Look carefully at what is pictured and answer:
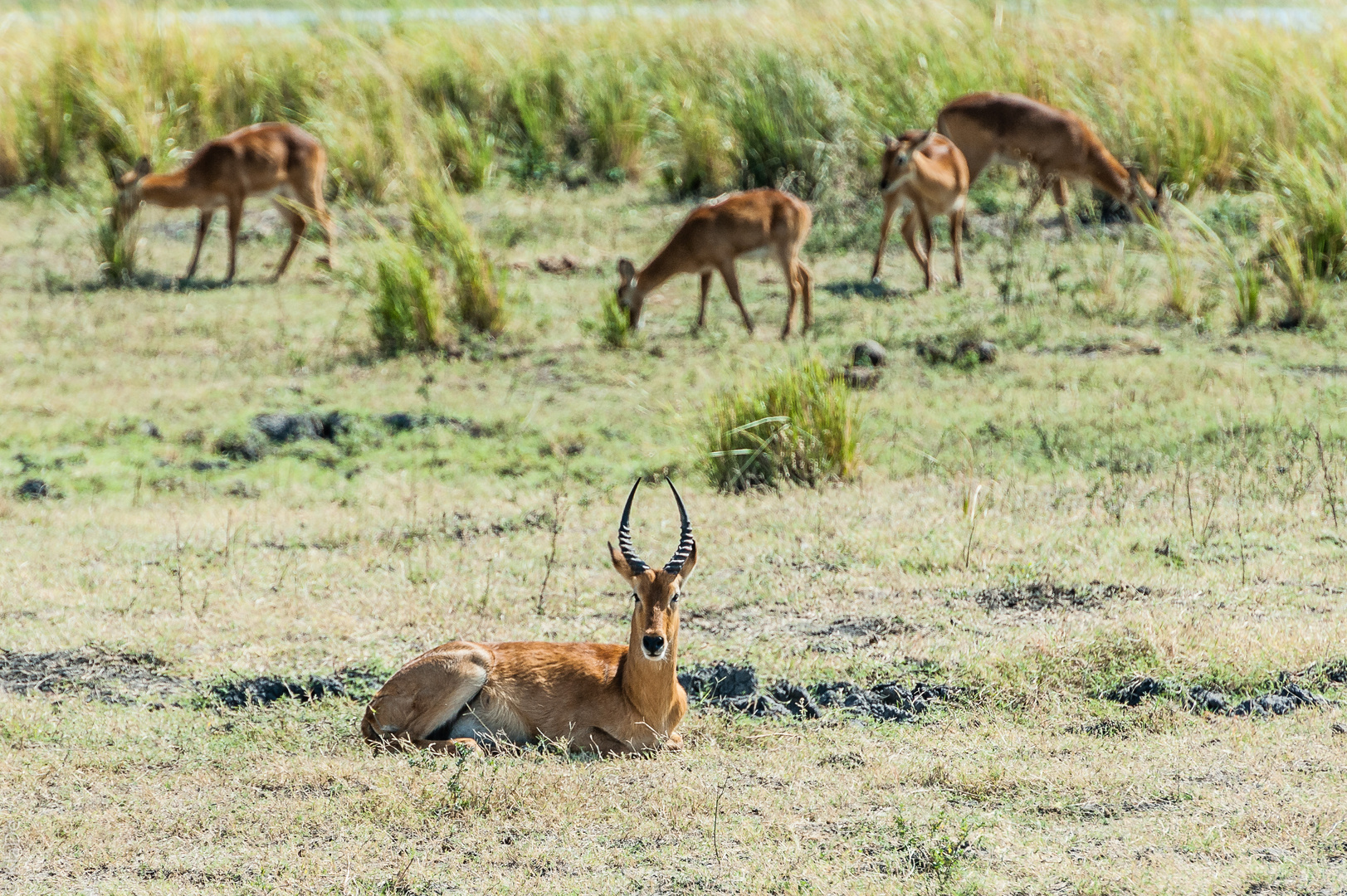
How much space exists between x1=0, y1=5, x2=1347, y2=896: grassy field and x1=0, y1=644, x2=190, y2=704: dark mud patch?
0.06 ft

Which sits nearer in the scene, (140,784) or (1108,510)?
(140,784)

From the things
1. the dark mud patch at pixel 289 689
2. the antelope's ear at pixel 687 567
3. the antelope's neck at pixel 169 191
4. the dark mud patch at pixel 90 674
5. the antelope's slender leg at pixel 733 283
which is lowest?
the dark mud patch at pixel 90 674

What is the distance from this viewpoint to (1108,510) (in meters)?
7.92

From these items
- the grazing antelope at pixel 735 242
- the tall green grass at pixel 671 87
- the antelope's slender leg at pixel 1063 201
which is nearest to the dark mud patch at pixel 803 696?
the grazing antelope at pixel 735 242

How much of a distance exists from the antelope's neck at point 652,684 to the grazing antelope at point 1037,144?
30.3 feet

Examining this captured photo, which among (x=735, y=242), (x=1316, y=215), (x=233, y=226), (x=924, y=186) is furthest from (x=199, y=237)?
(x=1316, y=215)

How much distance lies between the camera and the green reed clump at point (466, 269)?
12039mm

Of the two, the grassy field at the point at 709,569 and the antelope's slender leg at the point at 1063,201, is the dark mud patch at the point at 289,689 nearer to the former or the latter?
the grassy field at the point at 709,569

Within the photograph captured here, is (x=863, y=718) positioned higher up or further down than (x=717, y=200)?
further down

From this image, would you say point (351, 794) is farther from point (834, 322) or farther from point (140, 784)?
point (834, 322)

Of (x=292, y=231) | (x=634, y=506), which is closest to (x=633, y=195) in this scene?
(x=292, y=231)

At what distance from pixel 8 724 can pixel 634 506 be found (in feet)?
11.7

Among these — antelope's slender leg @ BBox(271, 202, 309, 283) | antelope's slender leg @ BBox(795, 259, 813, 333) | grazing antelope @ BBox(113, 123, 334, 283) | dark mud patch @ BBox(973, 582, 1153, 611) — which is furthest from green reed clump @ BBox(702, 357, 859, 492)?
antelope's slender leg @ BBox(271, 202, 309, 283)

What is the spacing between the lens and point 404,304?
1173cm
